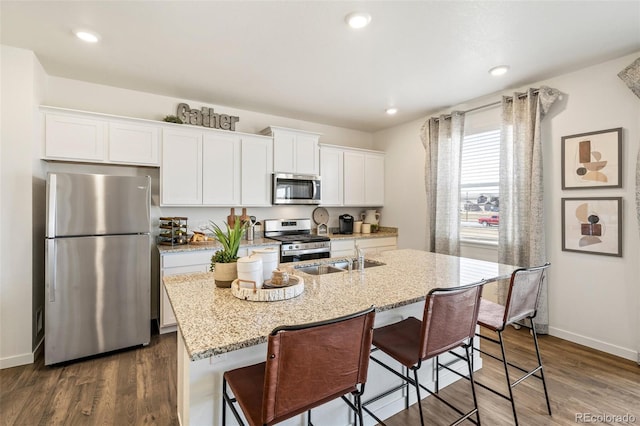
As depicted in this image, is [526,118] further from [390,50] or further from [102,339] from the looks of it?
[102,339]

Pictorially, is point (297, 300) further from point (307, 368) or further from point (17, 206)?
point (17, 206)

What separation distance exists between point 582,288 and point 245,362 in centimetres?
322

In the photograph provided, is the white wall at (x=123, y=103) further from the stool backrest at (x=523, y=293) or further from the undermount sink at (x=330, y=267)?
the stool backrest at (x=523, y=293)

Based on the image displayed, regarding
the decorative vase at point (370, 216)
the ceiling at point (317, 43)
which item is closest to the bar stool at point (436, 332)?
the ceiling at point (317, 43)

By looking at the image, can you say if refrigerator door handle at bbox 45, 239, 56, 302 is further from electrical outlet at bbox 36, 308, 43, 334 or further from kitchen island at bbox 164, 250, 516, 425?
kitchen island at bbox 164, 250, 516, 425

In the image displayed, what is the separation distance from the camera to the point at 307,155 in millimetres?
4219

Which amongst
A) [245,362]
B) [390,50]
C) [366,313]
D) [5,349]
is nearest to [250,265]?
[245,362]

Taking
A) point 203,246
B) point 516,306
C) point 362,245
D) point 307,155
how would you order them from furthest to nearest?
1. point 362,245
2. point 307,155
3. point 203,246
4. point 516,306

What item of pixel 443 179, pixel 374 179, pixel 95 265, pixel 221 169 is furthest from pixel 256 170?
pixel 443 179

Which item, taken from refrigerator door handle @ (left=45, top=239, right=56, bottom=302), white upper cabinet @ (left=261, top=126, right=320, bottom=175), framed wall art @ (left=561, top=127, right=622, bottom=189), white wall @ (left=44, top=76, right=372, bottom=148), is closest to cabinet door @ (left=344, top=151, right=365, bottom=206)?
white upper cabinet @ (left=261, top=126, right=320, bottom=175)

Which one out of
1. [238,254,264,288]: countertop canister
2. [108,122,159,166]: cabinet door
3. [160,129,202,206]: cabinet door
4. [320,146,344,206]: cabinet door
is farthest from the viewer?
[320,146,344,206]: cabinet door

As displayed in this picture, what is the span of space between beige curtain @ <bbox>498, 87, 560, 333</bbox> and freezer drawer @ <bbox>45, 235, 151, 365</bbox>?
371 cm

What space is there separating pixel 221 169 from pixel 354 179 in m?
2.07

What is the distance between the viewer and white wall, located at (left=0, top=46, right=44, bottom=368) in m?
2.45
